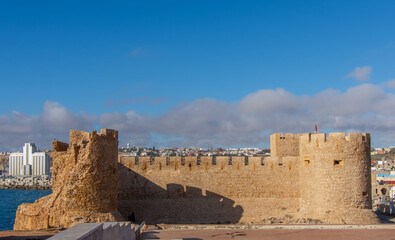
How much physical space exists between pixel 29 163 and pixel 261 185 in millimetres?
150388

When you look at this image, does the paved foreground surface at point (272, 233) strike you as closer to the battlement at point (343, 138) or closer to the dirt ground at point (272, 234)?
the dirt ground at point (272, 234)

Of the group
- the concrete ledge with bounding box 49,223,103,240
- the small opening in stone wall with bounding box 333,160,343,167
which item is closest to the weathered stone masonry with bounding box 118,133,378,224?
the small opening in stone wall with bounding box 333,160,343,167

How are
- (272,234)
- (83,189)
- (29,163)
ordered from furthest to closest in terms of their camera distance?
(29,163)
(83,189)
(272,234)

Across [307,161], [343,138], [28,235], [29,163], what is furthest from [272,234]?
[29,163]

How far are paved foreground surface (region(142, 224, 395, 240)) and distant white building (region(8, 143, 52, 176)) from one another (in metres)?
144

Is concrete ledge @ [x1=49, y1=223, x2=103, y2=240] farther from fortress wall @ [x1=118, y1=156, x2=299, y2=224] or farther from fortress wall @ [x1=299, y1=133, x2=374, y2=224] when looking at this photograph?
fortress wall @ [x1=299, y1=133, x2=374, y2=224]

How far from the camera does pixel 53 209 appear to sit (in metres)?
15.0

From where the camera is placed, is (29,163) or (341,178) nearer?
(341,178)

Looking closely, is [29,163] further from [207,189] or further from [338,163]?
[338,163]

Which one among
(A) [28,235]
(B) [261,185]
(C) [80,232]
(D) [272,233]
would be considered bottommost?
(D) [272,233]

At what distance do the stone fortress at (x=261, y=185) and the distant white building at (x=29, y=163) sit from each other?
139 metres

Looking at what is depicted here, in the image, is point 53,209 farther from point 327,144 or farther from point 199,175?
point 327,144

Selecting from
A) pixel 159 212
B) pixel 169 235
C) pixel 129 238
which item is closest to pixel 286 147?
pixel 159 212

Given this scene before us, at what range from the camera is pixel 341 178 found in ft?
58.1
